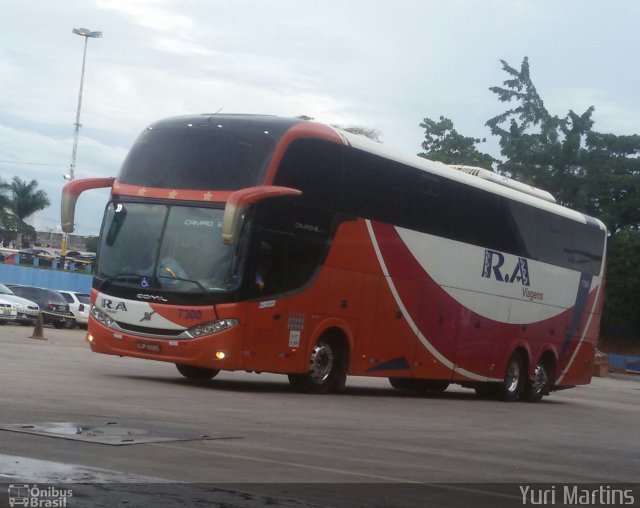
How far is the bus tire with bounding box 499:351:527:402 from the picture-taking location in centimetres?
2458

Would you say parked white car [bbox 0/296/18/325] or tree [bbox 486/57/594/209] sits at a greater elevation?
tree [bbox 486/57/594/209]

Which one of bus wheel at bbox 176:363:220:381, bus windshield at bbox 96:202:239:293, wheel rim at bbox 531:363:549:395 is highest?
bus windshield at bbox 96:202:239:293

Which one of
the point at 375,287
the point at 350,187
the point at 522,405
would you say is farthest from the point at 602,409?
the point at 350,187

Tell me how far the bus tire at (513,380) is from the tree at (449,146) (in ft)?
148

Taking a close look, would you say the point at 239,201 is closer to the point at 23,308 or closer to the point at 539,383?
the point at 539,383

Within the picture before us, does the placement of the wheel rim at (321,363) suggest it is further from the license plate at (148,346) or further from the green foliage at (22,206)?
the green foliage at (22,206)

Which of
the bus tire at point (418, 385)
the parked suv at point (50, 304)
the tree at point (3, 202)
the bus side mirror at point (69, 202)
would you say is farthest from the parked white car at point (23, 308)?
the tree at point (3, 202)

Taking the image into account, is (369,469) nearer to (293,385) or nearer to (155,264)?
(155,264)

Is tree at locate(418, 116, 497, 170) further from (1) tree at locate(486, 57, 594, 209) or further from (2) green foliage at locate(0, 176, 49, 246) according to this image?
(2) green foliage at locate(0, 176, 49, 246)

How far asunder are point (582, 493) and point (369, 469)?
5.52 ft

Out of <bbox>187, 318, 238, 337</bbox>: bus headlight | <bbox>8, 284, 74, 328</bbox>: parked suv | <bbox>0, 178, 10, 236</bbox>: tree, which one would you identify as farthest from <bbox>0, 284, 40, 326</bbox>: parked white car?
<bbox>0, 178, 10, 236</bbox>: tree

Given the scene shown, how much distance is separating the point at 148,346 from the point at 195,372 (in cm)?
251

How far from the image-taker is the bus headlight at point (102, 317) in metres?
18.0

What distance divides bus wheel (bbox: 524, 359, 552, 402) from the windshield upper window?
10.3 meters
